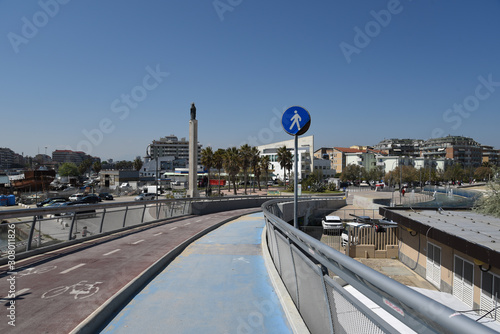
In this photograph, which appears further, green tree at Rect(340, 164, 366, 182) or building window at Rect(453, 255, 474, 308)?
green tree at Rect(340, 164, 366, 182)

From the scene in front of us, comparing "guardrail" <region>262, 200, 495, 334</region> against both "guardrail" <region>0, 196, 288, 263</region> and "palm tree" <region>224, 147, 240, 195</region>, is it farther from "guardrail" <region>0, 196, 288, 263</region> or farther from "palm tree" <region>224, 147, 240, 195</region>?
"palm tree" <region>224, 147, 240, 195</region>

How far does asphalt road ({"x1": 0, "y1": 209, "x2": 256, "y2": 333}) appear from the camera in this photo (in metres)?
4.98

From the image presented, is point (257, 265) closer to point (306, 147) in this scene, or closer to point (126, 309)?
point (126, 309)

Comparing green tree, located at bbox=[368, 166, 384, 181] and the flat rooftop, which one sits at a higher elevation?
green tree, located at bbox=[368, 166, 384, 181]

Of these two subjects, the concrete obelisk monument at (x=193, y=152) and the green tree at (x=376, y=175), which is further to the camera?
the green tree at (x=376, y=175)

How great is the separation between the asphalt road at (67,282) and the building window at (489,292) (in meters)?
10.7

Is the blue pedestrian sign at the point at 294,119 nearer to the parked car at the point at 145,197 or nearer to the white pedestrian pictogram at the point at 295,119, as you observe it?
the white pedestrian pictogram at the point at 295,119

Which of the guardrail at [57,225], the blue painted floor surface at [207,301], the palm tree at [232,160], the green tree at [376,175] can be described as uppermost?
the palm tree at [232,160]

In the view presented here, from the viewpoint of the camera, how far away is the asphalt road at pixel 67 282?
16.3 ft

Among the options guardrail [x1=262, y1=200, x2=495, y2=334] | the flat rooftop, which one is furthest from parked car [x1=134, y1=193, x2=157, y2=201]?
guardrail [x1=262, y1=200, x2=495, y2=334]

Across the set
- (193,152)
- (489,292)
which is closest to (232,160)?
(193,152)

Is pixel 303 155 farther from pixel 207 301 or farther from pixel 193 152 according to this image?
pixel 207 301

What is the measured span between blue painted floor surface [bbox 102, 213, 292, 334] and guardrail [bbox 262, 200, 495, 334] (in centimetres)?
81

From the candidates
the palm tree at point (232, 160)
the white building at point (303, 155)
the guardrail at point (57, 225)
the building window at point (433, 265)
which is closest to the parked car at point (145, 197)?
the palm tree at point (232, 160)
